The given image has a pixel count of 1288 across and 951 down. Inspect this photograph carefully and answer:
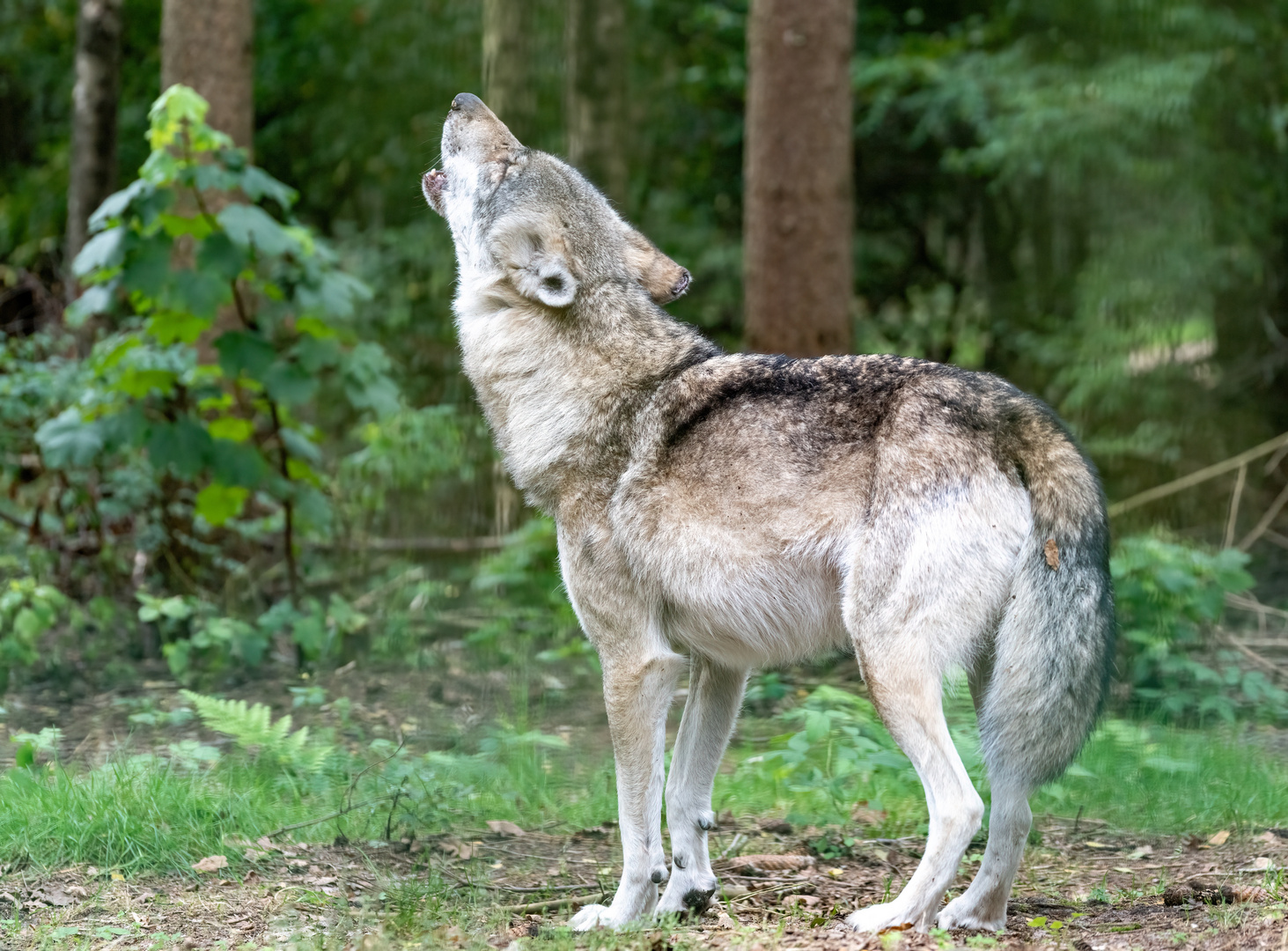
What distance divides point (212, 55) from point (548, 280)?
550 centimetres

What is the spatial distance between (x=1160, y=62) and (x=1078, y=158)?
915 millimetres

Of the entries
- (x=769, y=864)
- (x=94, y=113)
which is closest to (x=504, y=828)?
(x=769, y=864)

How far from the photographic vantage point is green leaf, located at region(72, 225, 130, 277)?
258 inches

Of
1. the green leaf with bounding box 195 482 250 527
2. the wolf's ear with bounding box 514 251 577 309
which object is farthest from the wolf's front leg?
the green leaf with bounding box 195 482 250 527

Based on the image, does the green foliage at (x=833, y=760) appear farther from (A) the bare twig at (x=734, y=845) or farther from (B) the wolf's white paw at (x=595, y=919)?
(B) the wolf's white paw at (x=595, y=919)

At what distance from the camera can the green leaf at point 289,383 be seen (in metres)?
6.86

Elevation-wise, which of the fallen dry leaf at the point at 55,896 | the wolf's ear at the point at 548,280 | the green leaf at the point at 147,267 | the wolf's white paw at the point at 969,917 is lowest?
the fallen dry leaf at the point at 55,896

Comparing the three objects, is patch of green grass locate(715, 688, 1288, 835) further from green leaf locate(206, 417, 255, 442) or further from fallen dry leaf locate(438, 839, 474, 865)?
green leaf locate(206, 417, 255, 442)

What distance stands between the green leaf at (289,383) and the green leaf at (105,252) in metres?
1.02

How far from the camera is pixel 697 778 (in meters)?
4.05

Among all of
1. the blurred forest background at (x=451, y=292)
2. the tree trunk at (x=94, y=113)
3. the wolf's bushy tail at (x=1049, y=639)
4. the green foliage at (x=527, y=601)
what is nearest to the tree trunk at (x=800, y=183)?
the blurred forest background at (x=451, y=292)

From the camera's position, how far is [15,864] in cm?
400

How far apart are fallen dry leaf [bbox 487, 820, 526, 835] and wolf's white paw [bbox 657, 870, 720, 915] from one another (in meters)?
1.02

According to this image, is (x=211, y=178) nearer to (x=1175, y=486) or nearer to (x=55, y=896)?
(x=55, y=896)
